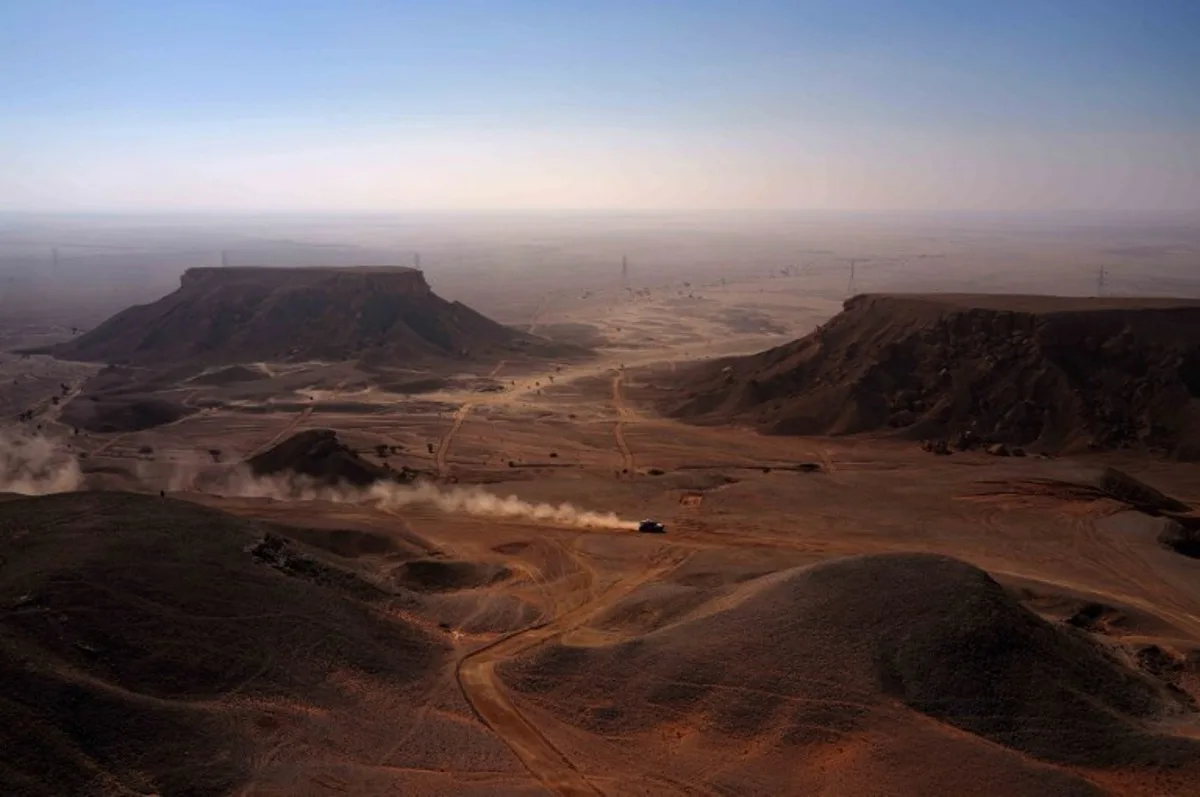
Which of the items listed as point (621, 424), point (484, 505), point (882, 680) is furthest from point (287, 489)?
point (882, 680)

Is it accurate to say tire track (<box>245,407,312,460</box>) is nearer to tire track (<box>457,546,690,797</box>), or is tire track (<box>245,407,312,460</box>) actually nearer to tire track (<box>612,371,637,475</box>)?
tire track (<box>612,371,637,475</box>)

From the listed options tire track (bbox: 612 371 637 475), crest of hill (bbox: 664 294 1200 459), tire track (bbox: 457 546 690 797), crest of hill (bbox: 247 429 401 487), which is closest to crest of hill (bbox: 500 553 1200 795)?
tire track (bbox: 457 546 690 797)

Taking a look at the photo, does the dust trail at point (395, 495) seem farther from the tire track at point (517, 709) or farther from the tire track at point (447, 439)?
the tire track at point (517, 709)

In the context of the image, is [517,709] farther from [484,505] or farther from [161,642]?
[484,505]

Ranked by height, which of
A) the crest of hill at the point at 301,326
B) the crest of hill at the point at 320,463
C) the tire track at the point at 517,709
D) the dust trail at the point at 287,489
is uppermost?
the crest of hill at the point at 301,326

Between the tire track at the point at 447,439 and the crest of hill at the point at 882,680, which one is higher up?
the crest of hill at the point at 882,680

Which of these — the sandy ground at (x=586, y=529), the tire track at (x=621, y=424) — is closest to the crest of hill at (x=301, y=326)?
the sandy ground at (x=586, y=529)
